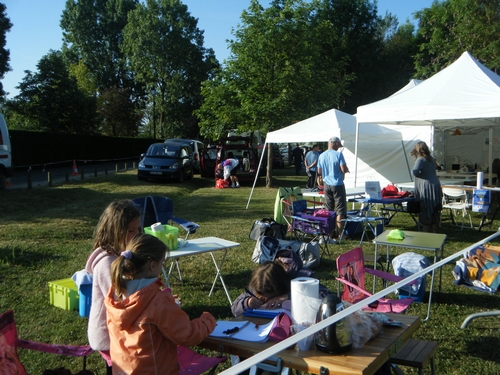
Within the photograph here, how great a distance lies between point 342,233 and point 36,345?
6287 mm

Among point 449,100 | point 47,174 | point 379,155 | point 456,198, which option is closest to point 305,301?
point 449,100

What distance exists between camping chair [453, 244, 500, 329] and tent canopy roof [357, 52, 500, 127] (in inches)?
167

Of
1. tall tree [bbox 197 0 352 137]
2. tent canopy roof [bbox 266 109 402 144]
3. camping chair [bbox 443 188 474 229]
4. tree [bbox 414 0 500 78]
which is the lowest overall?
camping chair [bbox 443 188 474 229]

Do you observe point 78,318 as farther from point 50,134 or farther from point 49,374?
point 50,134

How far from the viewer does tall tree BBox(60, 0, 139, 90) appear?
169 ft

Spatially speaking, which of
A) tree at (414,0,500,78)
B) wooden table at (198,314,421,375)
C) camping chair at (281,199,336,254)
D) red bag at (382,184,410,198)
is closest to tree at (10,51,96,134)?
tree at (414,0,500,78)

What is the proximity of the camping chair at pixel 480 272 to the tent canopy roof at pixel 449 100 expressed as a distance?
4.23 m

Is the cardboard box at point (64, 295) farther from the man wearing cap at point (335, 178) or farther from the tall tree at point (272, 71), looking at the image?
the tall tree at point (272, 71)

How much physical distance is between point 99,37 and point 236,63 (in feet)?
127

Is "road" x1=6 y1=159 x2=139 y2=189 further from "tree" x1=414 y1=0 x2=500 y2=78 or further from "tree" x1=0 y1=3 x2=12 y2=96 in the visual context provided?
"tree" x1=414 y1=0 x2=500 y2=78

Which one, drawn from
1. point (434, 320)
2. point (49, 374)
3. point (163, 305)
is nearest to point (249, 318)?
point (163, 305)

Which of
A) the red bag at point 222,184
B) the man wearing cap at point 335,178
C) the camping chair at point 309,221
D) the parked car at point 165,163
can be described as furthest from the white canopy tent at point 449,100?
the parked car at point 165,163

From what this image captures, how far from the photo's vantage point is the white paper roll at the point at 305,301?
2512 millimetres

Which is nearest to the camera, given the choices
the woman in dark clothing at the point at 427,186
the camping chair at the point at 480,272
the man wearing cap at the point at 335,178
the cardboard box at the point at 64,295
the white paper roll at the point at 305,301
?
the white paper roll at the point at 305,301
